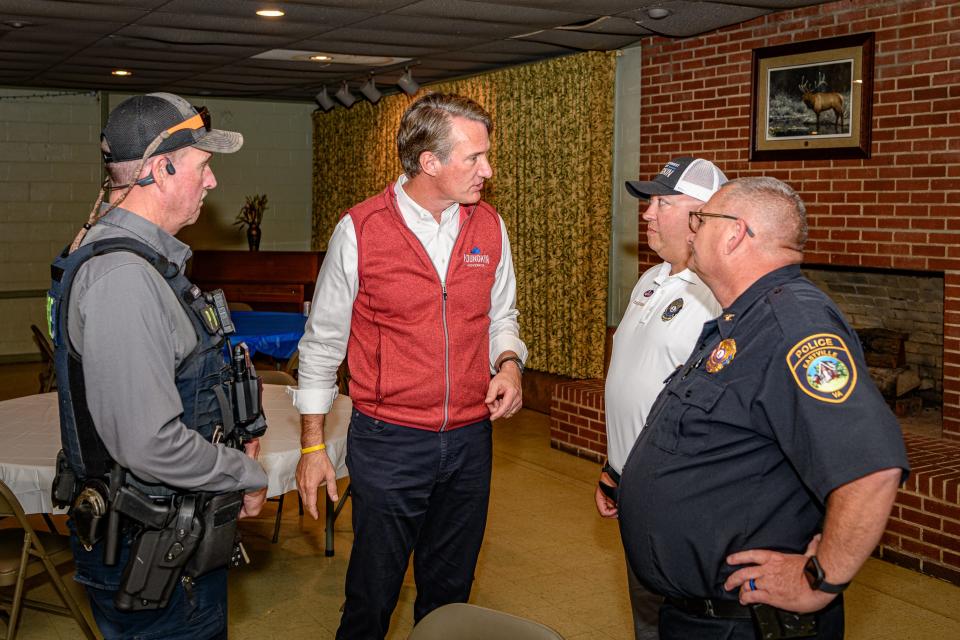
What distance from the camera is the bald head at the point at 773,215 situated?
1.93m

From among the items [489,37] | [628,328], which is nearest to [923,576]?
[628,328]

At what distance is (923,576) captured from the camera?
4.30 metres

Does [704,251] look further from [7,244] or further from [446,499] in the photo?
[7,244]

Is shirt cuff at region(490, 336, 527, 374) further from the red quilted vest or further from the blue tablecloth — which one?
the blue tablecloth

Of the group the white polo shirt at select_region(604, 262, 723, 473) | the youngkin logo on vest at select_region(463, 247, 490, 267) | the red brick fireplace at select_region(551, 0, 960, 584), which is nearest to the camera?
the white polo shirt at select_region(604, 262, 723, 473)

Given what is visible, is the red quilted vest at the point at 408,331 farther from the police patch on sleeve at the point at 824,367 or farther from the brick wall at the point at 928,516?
the brick wall at the point at 928,516

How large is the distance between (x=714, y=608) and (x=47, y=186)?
953 centimetres

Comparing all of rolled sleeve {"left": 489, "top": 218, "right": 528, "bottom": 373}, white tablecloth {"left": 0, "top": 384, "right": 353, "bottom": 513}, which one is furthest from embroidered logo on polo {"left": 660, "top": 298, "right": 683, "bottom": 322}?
white tablecloth {"left": 0, "top": 384, "right": 353, "bottom": 513}

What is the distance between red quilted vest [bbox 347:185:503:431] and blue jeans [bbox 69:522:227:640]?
699 millimetres

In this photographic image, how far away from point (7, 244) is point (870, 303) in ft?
26.4

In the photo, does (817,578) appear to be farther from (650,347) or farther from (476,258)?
(476,258)

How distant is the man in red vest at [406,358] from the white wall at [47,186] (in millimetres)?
8266

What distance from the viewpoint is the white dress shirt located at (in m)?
2.66

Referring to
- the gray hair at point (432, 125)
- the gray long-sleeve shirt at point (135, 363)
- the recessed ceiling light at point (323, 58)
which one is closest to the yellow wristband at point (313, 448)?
the gray long-sleeve shirt at point (135, 363)
